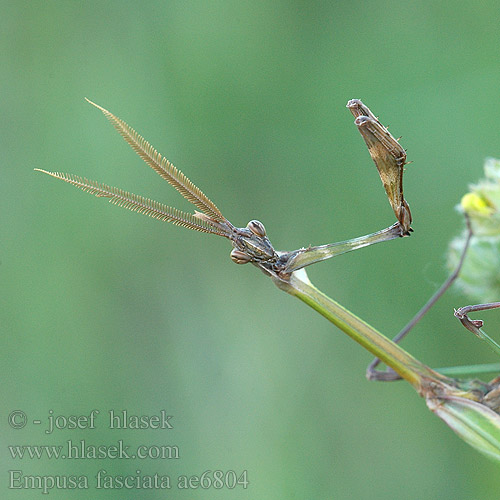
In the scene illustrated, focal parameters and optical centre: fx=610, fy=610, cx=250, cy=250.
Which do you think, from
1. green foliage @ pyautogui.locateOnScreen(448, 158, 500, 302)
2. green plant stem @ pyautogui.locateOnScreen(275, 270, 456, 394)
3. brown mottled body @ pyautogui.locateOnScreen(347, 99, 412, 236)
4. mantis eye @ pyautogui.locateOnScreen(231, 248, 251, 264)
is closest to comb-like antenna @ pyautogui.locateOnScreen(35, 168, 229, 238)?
mantis eye @ pyautogui.locateOnScreen(231, 248, 251, 264)

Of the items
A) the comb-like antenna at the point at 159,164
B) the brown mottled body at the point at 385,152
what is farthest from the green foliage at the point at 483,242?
the comb-like antenna at the point at 159,164

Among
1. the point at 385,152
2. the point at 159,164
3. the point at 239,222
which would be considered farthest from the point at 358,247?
the point at 239,222

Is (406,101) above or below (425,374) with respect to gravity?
above

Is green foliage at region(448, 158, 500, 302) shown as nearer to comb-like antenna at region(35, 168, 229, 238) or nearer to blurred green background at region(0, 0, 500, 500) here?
comb-like antenna at region(35, 168, 229, 238)

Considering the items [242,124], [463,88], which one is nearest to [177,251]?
[242,124]

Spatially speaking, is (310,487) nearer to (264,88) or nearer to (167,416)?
(167,416)
